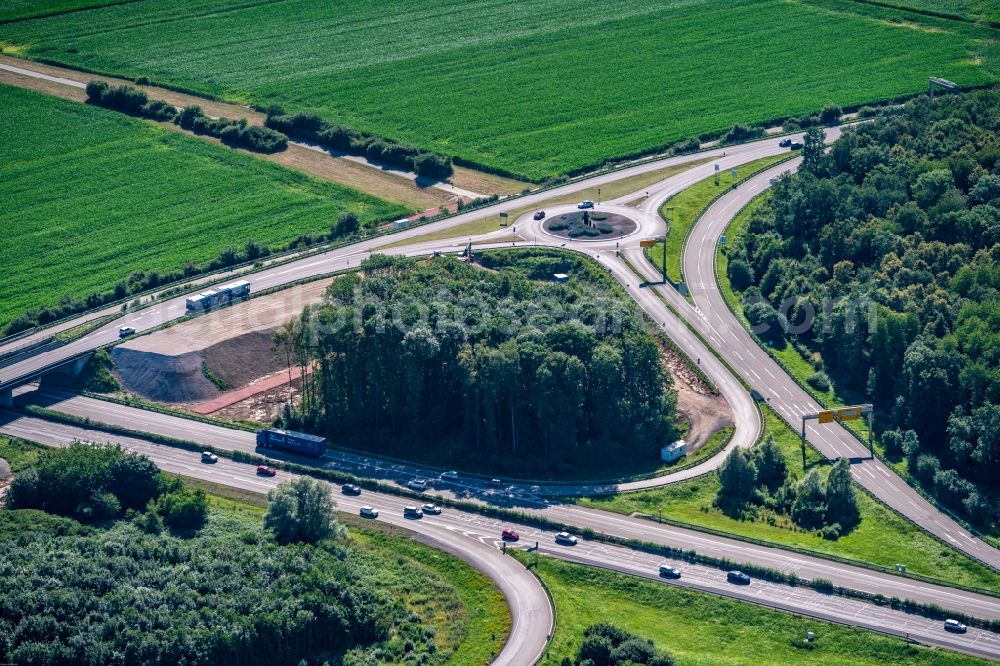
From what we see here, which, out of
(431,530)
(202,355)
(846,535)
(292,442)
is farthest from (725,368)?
(202,355)

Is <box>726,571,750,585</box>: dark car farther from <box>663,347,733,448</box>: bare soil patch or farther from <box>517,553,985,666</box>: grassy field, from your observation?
<box>663,347,733,448</box>: bare soil patch

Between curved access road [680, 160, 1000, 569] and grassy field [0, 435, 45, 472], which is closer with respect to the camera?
curved access road [680, 160, 1000, 569]

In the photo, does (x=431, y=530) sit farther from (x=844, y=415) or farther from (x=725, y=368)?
(x=725, y=368)

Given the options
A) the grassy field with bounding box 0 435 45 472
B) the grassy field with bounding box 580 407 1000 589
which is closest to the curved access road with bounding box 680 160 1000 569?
the grassy field with bounding box 580 407 1000 589

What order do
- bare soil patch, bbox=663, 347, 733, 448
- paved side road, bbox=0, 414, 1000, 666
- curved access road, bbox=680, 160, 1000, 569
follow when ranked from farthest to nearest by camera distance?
bare soil patch, bbox=663, 347, 733, 448 → curved access road, bbox=680, 160, 1000, 569 → paved side road, bbox=0, 414, 1000, 666

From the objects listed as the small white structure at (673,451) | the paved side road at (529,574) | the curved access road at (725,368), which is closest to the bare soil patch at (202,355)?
the curved access road at (725,368)

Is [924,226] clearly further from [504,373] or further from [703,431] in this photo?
[504,373]
